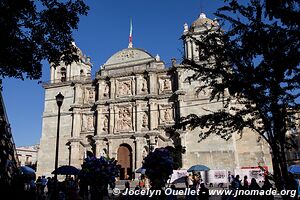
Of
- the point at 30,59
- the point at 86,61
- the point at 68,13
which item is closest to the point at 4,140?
the point at 30,59

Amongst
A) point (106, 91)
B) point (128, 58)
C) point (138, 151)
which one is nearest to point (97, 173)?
point (138, 151)

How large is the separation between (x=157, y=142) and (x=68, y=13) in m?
22.7

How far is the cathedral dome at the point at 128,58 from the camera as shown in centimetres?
3367

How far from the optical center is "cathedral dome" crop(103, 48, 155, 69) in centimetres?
3367

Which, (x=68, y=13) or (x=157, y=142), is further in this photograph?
(x=157, y=142)

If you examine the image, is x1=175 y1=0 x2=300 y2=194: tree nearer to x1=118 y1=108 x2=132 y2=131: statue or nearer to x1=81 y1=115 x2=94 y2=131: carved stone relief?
x1=118 y1=108 x2=132 y2=131: statue

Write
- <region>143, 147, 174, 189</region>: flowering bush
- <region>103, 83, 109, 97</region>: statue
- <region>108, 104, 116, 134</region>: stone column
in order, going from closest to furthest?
<region>143, 147, 174, 189</region>: flowering bush, <region>108, 104, 116, 134</region>: stone column, <region>103, 83, 109, 97</region>: statue

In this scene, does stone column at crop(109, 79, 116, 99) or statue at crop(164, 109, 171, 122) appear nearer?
statue at crop(164, 109, 171, 122)

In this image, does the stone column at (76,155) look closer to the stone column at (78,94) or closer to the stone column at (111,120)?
the stone column at (111,120)

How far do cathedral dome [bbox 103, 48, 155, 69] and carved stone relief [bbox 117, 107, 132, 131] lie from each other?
5639 millimetres

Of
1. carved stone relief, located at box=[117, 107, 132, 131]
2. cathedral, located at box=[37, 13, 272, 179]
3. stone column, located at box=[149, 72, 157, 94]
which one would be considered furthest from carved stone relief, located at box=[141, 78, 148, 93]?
carved stone relief, located at box=[117, 107, 132, 131]

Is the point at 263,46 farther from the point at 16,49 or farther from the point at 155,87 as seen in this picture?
the point at 155,87

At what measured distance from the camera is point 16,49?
8.16 m

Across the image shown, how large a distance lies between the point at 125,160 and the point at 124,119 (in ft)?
15.1
